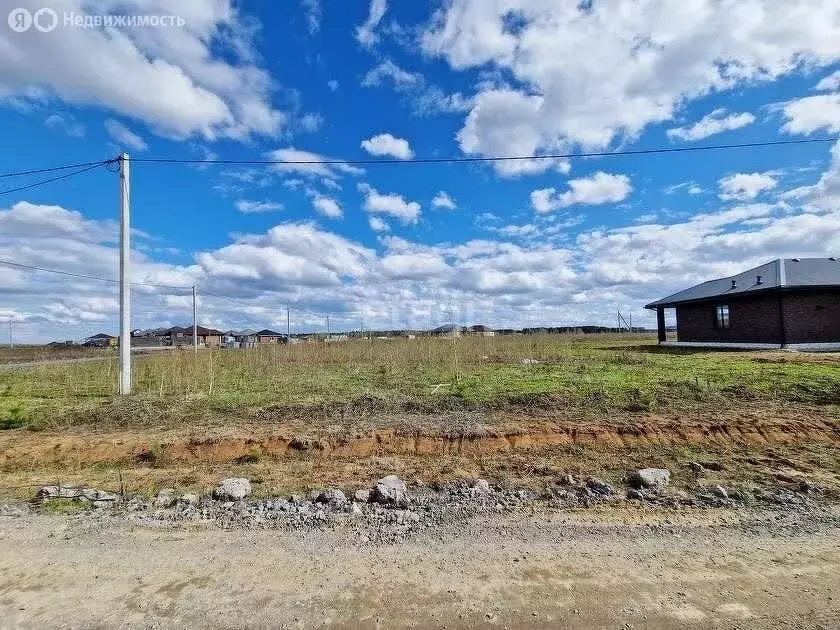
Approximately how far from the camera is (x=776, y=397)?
833 centimetres

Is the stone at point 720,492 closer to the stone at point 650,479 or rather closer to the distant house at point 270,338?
the stone at point 650,479

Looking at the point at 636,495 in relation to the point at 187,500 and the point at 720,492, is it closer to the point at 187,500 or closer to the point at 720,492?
the point at 720,492

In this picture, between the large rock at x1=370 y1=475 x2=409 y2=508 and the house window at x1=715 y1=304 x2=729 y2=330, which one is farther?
the house window at x1=715 y1=304 x2=729 y2=330

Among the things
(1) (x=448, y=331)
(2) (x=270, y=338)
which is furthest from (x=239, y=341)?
(1) (x=448, y=331)

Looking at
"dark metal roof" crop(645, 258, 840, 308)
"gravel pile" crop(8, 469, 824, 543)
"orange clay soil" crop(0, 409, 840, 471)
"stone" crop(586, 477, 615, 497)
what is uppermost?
"dark metal roof" crop(645, 258, 840, 308)

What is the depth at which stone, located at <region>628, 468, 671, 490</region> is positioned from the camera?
4.50 m

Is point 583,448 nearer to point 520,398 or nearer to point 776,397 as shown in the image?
point 520,398

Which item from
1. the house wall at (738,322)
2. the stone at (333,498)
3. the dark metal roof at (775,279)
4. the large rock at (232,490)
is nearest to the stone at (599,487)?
the stone at (333,498)

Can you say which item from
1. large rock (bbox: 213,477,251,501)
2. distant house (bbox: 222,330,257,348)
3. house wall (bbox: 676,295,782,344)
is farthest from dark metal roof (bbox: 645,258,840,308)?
distant house (bbox: 222,330,257,348)

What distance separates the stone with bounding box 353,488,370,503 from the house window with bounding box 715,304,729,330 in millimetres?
23144

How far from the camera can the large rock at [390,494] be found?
4.22 meters

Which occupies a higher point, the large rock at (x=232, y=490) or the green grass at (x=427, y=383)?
the green grass at (x=427, y=383)

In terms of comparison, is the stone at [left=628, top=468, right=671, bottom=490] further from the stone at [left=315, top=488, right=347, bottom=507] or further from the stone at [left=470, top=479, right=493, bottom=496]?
the stone at [left=315, top=488, right=347, bottom=507]

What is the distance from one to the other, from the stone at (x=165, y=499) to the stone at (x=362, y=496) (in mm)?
1717
